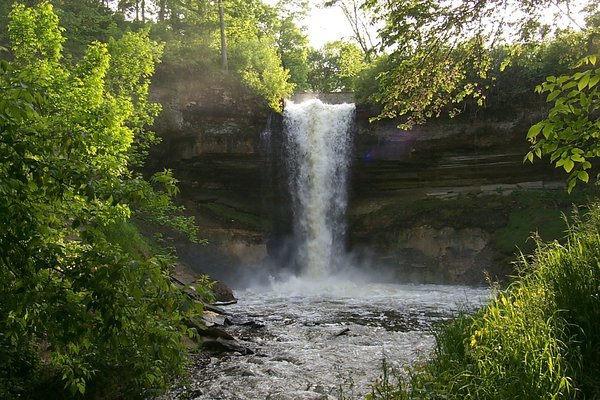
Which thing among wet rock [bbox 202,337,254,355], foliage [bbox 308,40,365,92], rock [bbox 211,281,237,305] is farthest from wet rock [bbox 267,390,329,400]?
foliage [bbox 308,40,365,92]

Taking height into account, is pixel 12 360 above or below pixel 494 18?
below

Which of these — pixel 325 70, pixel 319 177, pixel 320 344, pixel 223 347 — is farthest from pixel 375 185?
pixel 325 70

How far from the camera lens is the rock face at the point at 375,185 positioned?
19250mm

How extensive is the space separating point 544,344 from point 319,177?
17.7 m

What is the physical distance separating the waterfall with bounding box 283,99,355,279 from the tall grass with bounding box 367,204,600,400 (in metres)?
16.4

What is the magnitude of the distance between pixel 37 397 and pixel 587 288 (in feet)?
16.8

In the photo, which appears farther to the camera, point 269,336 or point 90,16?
point 90,16

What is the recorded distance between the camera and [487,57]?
545cm

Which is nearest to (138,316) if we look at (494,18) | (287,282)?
(494,18)

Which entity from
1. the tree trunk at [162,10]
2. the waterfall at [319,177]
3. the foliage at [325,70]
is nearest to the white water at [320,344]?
the waterfall at [319,177]

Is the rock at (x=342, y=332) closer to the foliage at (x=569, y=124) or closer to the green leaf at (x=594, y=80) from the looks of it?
the foliage at (x=569, y=124)

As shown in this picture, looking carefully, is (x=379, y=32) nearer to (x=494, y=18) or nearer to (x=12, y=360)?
(x=494, y=18)

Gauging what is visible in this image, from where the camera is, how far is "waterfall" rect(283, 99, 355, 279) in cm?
2062

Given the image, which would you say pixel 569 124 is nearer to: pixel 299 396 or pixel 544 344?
pixel 544 344
